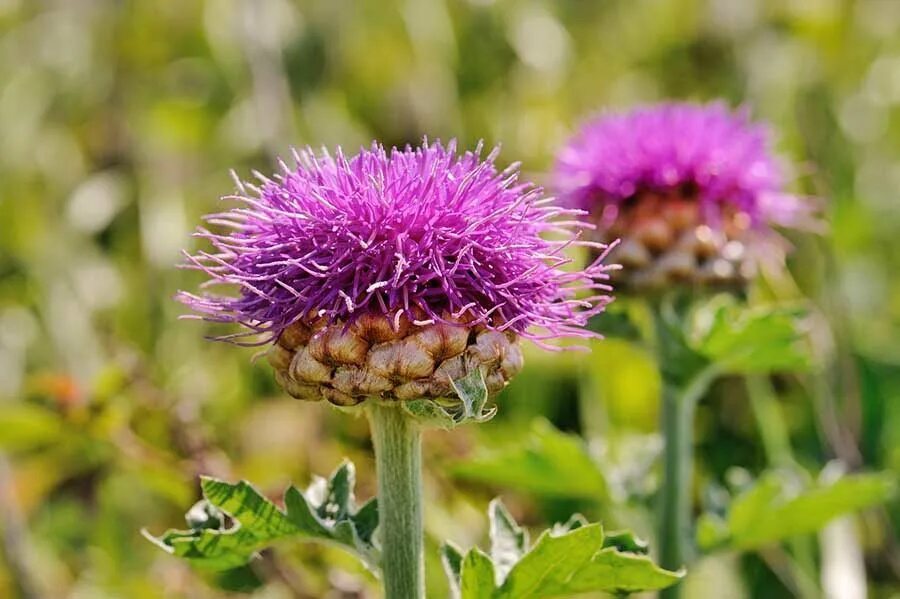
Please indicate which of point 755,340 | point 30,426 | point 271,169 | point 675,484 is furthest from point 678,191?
point 271,169

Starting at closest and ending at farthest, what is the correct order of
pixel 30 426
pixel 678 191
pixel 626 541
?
1. pixel 626 541
2. pixel 678 191
3. pixel 30 426

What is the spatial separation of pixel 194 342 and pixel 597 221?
1.62 meters

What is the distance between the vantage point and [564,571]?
90 cm

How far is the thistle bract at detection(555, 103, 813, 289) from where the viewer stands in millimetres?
1262

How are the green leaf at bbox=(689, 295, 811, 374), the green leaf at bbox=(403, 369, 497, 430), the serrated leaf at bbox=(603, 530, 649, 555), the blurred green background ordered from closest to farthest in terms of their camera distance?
the green leaf at bbox=(403, 369, 497, 430) → the serrated leaf at bbox=(603, 530, 649, 555) → the green leaf at bbox=(689, 295, 811, 374) → the blurred green background

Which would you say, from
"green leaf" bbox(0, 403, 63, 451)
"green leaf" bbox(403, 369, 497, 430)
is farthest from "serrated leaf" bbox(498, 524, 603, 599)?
"green leaf" bbox(0, 403, 63, 451)

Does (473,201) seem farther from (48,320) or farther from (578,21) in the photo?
(578,21)

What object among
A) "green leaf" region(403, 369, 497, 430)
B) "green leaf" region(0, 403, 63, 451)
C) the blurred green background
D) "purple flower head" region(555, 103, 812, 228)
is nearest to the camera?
"green leaf" region(403, 369, 497, 430)

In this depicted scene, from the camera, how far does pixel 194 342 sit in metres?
2.70

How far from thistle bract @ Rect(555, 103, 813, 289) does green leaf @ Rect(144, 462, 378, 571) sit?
0.46m

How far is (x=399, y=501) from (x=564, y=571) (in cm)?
15

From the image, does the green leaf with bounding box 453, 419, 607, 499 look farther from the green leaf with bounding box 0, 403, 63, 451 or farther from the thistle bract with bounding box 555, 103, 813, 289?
the green leaf with bounding box 0, 403, 63, 451

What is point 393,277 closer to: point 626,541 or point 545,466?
point 626,541

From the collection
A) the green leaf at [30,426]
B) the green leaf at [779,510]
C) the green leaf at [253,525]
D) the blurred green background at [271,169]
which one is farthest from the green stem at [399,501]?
the green leaf at [30,426]
